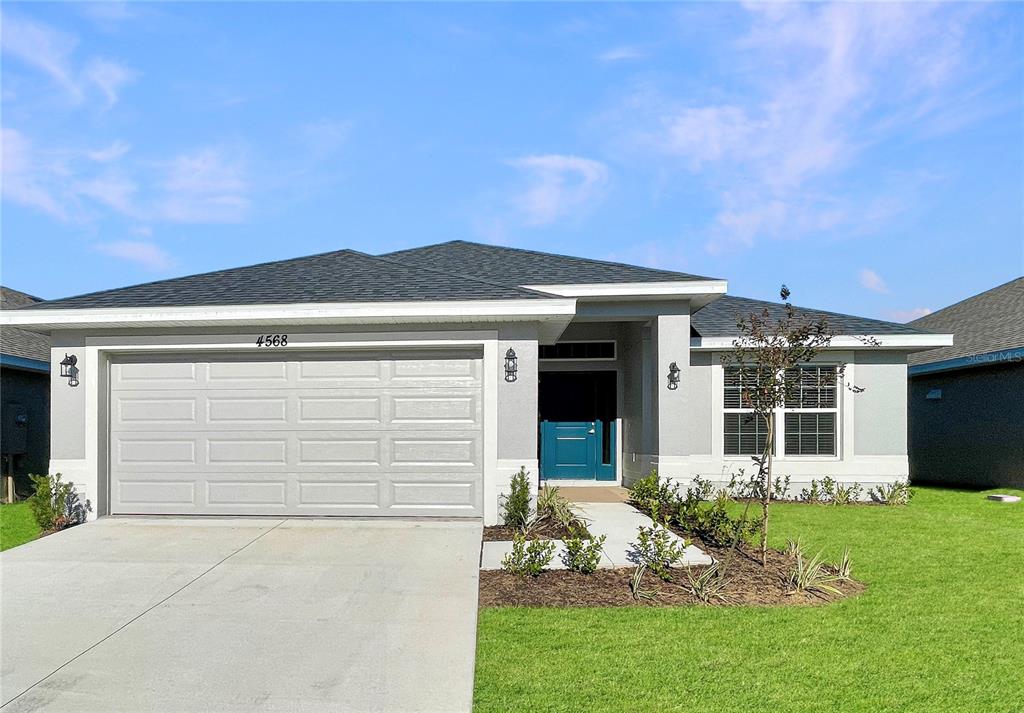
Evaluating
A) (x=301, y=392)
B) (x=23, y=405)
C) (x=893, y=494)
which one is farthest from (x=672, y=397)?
(x=23, y=405)

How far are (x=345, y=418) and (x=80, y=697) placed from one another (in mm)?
5152

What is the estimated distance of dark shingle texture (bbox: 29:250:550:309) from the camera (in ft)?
29.2

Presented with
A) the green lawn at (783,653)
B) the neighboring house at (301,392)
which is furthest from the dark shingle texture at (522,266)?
the green lawn at (783,653)

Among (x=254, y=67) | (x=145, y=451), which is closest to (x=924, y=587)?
(x=145, y=451)

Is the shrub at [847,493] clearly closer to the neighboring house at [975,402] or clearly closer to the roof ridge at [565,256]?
the neighboring house at [975,402]

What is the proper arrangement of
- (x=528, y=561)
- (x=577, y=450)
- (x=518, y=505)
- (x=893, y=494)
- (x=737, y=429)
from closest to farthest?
(x=528, y=561) < (x=518, y=505) < (x=893, y=494) < (x=737, y=429) < (x=577, y=450)

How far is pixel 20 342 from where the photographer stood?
14078 millimetres

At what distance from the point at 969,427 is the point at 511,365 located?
477 inches

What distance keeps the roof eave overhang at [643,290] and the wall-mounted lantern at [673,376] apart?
116cm

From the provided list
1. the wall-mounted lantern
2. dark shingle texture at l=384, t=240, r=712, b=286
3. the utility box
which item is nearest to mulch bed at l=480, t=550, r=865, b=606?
the wall-mounted lantern

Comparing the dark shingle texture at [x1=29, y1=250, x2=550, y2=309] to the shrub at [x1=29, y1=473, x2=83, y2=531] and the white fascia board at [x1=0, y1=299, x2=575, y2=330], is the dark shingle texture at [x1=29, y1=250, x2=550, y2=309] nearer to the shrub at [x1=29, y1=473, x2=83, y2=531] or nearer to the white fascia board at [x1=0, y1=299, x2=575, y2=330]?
the white fascia board at [x1=0, y1=299, x2=575, y2=330]

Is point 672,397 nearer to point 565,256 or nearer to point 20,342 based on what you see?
point 565,256

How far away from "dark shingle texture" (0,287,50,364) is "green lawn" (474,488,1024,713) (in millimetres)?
12063

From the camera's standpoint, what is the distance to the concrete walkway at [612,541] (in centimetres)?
695
